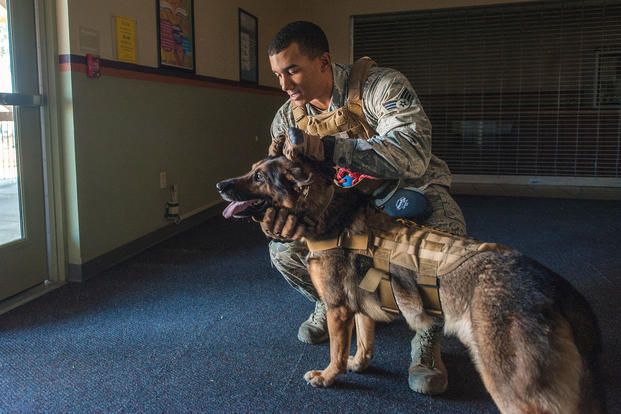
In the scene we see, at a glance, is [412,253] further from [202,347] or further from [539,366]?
[202,347]

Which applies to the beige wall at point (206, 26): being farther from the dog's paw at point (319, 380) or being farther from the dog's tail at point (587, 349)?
the dog's tail at point (587, 349)

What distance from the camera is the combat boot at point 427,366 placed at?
67.3 inches

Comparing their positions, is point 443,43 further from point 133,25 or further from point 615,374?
point 615,374

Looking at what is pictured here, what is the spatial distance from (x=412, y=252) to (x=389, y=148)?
1.07 ft

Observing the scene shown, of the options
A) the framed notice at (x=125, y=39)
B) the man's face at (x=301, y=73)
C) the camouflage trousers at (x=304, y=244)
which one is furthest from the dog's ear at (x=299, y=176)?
the framed notice at (x=125, y=39)

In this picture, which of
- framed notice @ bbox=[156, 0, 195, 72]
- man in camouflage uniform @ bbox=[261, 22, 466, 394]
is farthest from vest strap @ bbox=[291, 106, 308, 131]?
framed notice @ bbox=[156, 0, 195, 72]

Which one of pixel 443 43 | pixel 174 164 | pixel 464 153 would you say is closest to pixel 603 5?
pixel 443 43

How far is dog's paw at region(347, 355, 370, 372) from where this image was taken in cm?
184

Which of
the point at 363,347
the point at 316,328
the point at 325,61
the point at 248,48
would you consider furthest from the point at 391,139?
the point at 248,48

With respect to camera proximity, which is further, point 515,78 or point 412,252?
point 515,78

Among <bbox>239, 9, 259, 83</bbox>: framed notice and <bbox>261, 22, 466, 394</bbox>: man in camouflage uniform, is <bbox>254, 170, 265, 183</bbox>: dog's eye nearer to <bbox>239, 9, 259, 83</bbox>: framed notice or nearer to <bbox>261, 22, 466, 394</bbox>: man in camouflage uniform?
<bbox>261, 22, 466, 394</bbox>: man in camouflage uniform

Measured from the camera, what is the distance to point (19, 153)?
103 inches

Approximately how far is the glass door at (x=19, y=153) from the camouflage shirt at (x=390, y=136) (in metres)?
1.58

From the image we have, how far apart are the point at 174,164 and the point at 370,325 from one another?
2652 mm
